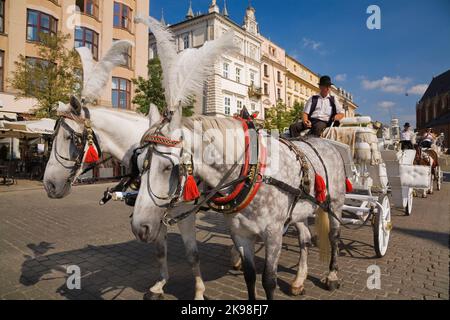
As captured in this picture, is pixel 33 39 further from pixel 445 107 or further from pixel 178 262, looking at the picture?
pixel 445 107

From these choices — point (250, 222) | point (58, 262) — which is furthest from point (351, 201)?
point (58, 262)

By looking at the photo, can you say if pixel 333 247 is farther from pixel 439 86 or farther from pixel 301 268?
pixel 439 86

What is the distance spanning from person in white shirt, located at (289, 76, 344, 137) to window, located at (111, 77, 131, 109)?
70.5ft

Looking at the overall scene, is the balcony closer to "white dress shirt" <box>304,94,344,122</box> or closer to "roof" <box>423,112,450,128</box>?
"white dress shirt" <box>304,94,344,122</box>

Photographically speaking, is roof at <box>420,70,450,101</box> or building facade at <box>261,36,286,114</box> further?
roof at <box>420,70,450,101</box>

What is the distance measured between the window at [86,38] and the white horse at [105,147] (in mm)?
21192

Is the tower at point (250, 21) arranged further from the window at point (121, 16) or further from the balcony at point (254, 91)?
the window at point (121, 16)

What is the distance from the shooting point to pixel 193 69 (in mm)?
2131

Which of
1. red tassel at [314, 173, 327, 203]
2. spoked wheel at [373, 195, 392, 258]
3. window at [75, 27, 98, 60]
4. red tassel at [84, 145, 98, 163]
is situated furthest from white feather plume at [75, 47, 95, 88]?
window at [75, 27, 98, 60]

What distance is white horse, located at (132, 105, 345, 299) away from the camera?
6.54 feet

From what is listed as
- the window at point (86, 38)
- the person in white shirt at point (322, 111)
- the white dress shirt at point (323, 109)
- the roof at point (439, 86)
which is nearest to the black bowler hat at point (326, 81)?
the person in white shirt at point (322, 111)

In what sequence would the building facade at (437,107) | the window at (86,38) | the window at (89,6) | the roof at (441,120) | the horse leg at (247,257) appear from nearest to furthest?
the horse leg at (247,257) < the window at (86,38) < the window at (89,6) < the roof at (441,120) < the building facade at (437,107)

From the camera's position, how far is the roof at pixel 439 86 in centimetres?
5481

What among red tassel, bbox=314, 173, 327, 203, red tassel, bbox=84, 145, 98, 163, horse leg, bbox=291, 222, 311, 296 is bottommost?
horse leg, bbox=291, 222, 311, 296
